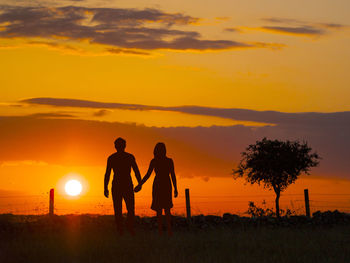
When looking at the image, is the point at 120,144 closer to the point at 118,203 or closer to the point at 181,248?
the point at 118,203

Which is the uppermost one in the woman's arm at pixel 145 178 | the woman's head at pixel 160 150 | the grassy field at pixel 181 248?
the woman's head at pixel 160 150

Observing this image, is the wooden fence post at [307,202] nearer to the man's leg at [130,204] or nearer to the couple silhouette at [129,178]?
the couple silhouette at [129,178]

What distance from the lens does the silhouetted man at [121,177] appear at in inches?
822

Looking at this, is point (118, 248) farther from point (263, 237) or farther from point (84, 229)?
point (84, 229)

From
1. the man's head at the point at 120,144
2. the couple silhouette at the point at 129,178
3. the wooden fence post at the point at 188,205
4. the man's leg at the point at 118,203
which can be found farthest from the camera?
the wooden fence post at the point at 188,205

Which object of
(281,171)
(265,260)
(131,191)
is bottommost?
(265,260)

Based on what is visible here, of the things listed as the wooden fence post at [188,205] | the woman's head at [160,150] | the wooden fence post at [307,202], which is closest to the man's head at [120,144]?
the woman's head at [160,150]

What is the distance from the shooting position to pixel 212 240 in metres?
20.0

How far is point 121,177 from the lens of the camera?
826 inches

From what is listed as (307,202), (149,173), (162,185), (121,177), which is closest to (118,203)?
(121,177)

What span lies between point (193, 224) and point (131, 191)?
8.49 meters

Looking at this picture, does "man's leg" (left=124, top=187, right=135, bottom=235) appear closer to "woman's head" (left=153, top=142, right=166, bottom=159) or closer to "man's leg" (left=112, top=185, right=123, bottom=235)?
"man's leg" (left=112, top=185, right=123, bottom=235)

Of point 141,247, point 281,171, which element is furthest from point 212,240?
point 281,171

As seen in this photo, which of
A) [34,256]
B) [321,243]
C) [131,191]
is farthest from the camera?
[131,191]
